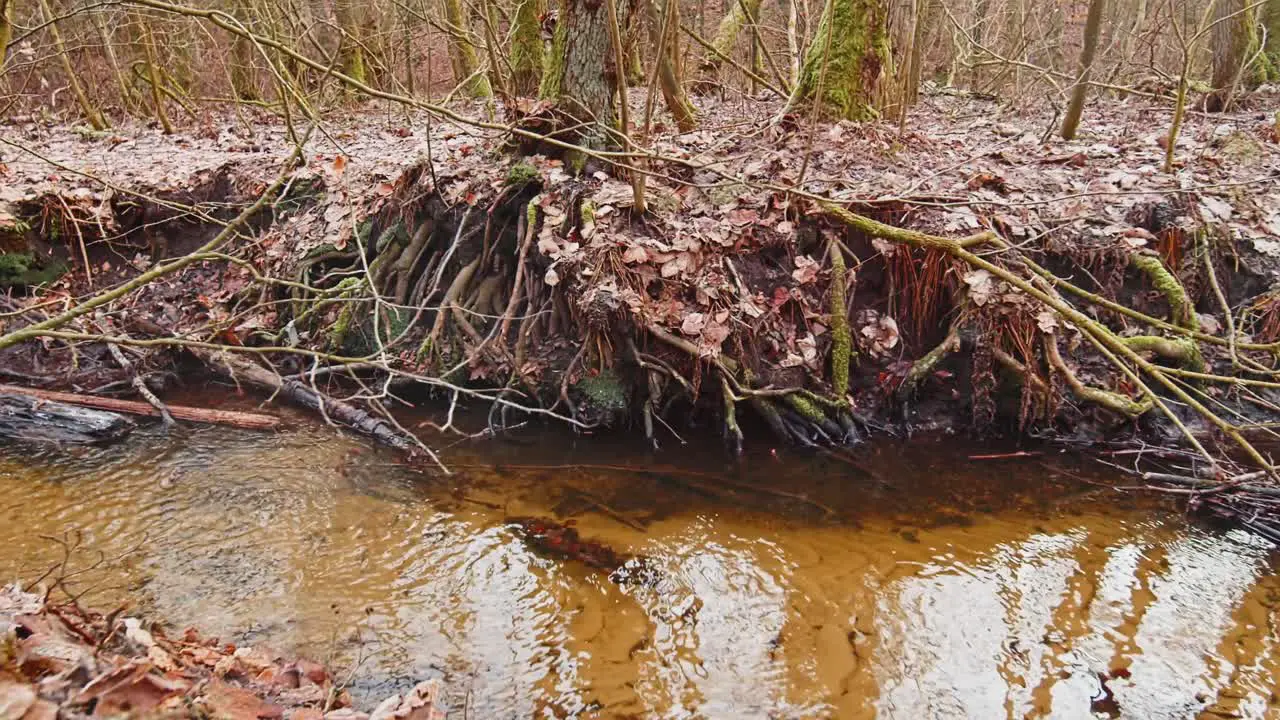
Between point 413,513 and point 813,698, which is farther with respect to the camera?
point 413,513

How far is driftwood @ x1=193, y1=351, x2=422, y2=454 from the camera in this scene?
518 cm

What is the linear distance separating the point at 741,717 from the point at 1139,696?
1682 millimetres

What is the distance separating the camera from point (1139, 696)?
2922 millimetres

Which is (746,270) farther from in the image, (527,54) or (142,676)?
(142,676)

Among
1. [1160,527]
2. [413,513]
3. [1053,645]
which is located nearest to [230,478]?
[413,513]

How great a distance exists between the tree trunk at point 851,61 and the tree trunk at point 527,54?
8.36 feet

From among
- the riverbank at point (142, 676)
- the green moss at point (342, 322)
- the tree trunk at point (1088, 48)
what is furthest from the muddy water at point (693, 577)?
the tree trunk at point (1088, 48)

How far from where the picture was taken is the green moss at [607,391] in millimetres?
5211

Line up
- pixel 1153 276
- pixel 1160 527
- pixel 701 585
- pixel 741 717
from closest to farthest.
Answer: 1. pixel 741 717
2. pixel 701 585
3. pixel 1160 527
4. pixel 1153 276

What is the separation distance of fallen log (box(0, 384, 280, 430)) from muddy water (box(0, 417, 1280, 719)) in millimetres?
360

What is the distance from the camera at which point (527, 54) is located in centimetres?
689

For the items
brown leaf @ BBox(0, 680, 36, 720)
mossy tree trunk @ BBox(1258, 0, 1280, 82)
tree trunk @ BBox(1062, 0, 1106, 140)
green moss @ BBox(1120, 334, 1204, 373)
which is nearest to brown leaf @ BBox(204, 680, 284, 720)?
brown leaf @ BBox(0, 680, 36, 720)

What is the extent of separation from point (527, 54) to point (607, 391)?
375cm

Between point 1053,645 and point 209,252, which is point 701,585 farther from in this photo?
point 209,252
